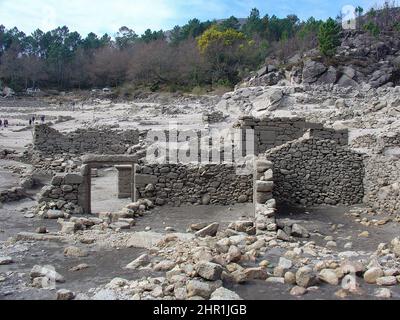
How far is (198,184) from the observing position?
14.8m

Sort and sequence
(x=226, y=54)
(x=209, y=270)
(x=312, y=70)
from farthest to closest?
(x=226, y=54), (x=312, y=70), (x=209, y=270)

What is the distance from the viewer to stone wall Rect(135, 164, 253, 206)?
1470 cm

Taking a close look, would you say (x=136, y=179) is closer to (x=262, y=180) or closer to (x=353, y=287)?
(x=262, y=180)

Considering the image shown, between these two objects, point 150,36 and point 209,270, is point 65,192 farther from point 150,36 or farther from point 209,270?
point 150,36

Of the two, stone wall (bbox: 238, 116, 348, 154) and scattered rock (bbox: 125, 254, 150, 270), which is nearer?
scattered rock (bbox: 125, 254, 150, 270)

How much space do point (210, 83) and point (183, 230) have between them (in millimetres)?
59156

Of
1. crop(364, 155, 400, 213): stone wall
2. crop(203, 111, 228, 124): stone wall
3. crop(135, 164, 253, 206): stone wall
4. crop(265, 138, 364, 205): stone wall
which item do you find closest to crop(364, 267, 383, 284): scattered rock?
crop(364, 155, 400, 213): stone wall

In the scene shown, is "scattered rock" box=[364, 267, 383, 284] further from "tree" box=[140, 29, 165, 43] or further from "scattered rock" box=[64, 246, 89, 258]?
"tree" box=[140, 29, 165, 43]

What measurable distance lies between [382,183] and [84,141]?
46.0 feet

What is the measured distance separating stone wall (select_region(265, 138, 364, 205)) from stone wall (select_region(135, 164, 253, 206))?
110 cm

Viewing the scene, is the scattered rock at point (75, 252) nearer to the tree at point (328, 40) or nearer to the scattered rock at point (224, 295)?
the scattered rock at point (224, 295)

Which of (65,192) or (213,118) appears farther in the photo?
(213,118)

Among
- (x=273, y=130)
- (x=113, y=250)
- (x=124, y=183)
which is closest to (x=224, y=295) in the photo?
(x=113, y=250)

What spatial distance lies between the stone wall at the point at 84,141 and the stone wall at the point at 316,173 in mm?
10383
